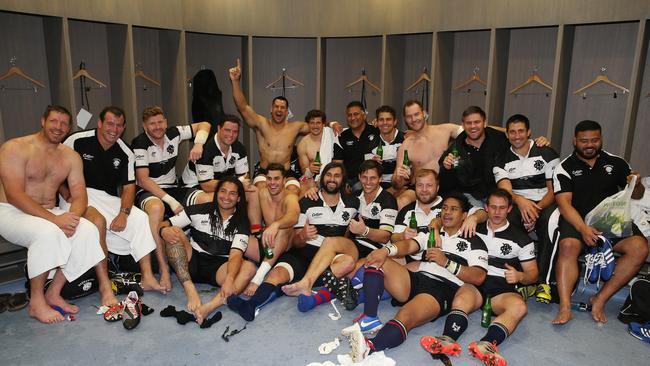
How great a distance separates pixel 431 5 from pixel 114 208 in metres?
3.51

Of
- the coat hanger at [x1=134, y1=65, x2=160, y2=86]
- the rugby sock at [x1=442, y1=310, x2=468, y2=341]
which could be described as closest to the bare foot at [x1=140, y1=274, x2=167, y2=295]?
the rugby sock at [x1=442, y1=310, x2=468, y2=341]

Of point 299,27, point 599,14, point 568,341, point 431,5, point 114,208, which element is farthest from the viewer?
point 299,27

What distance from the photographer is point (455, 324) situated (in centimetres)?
280

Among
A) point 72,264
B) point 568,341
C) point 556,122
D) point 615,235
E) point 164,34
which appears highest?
point 164,34

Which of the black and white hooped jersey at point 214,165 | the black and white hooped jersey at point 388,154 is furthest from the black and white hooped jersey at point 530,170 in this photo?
the black and white hooped jersey at point 214,165

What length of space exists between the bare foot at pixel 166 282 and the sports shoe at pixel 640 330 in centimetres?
285

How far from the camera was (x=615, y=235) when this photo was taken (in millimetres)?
3166

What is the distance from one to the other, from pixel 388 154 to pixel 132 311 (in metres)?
2.29

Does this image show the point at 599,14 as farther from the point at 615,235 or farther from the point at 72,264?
the point at 72,264

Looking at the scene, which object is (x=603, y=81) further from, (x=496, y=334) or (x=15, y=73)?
(x=15, y=73)

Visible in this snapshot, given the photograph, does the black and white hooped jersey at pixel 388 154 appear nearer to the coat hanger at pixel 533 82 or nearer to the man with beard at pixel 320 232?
the man with beard at pixel 320 232

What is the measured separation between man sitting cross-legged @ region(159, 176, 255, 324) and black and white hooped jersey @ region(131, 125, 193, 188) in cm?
58

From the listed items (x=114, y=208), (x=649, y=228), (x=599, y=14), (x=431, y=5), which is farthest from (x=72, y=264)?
(x=599, y=14)

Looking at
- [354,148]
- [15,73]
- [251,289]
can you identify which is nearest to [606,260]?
[354,148]
